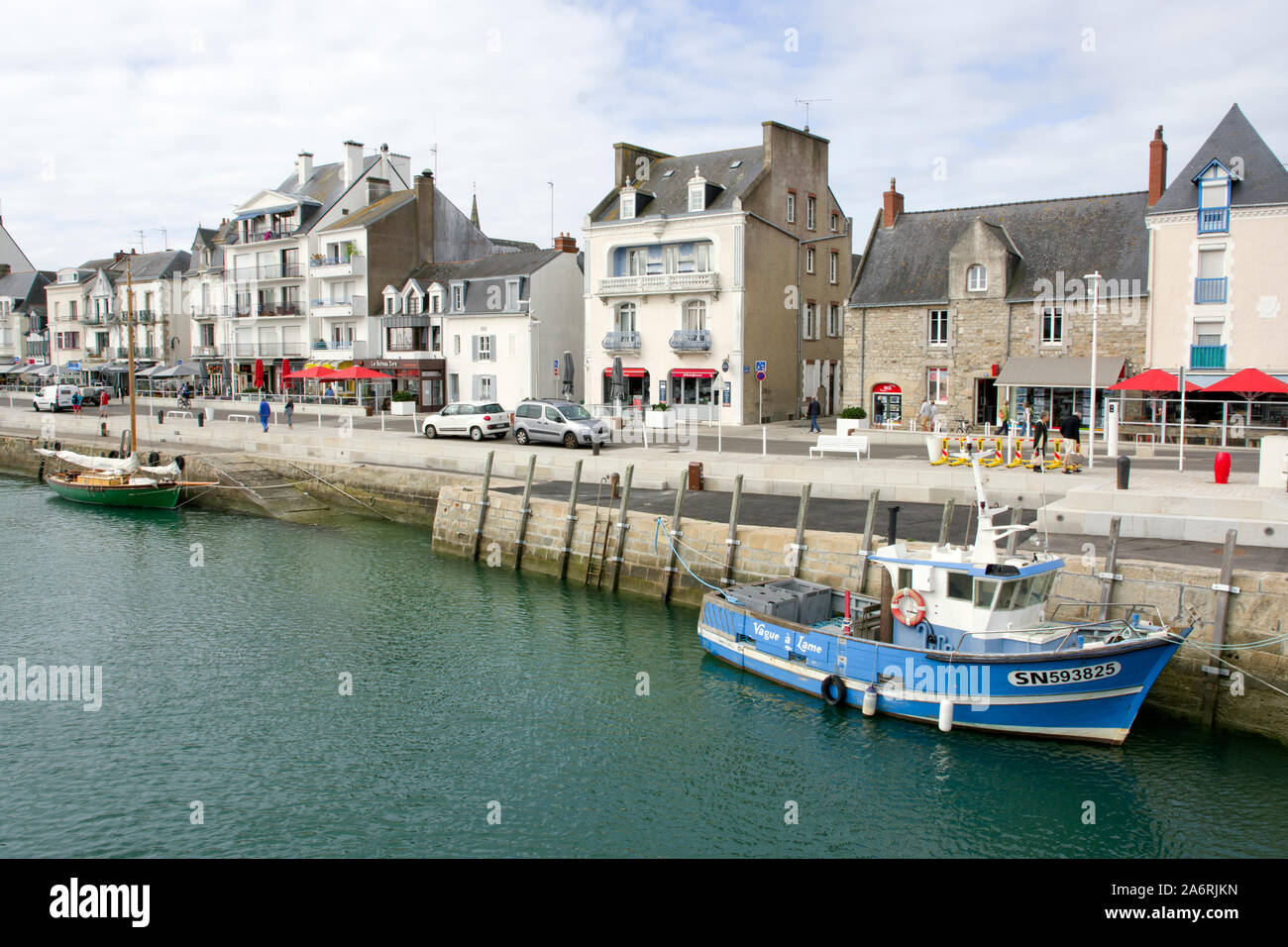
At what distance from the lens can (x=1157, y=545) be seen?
19406 millimetres

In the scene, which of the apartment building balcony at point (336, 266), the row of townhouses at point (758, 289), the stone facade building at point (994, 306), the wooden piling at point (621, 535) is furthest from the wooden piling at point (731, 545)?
the apartment building balcony at point (336, 266)

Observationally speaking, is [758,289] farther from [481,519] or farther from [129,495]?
[129,495]

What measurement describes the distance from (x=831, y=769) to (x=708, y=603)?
5332 mm

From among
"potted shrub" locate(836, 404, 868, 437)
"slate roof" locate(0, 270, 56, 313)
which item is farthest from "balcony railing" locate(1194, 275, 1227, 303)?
"slate roof" locate(0, 270, 56, 313)

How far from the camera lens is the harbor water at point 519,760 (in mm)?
12789

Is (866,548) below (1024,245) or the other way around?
below

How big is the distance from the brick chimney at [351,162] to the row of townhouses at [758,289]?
16cm

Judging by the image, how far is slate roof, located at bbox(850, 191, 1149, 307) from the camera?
131ft

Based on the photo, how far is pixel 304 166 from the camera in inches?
2739

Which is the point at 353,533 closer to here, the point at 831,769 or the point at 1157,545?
the point at 831,769

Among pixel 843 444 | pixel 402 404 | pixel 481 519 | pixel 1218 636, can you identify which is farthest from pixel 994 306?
pixel 402 404

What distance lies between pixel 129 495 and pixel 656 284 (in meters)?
25.6

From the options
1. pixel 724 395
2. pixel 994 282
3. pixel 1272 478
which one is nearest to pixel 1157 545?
pixel 1272 478
